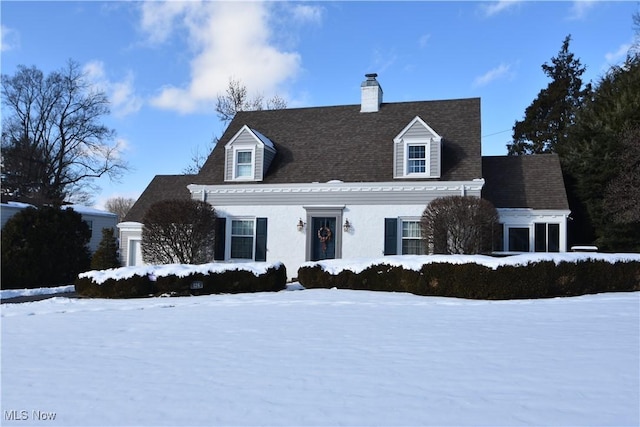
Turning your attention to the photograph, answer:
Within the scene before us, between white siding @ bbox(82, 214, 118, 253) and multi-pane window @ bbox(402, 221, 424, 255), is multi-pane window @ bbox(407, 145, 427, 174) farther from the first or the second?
white siding @ bbox(82, 214, 118, 253)

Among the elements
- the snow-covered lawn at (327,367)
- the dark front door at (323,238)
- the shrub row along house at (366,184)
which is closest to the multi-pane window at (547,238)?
the shrub row along house at (366,184)

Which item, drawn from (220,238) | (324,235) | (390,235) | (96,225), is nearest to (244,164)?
(220,238)

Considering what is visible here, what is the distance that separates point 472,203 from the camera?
14.9 metres

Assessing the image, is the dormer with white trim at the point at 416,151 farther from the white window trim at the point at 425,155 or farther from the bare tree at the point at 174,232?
the bare tree at the point at 174,232

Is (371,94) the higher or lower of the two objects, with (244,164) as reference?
higher

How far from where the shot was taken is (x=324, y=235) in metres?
17.9

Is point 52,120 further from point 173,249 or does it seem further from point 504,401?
point 504,401

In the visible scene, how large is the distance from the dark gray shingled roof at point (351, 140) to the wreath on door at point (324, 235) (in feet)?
6.31

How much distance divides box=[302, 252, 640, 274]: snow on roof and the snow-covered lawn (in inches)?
84.8

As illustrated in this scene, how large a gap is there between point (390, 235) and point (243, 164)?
672 cm

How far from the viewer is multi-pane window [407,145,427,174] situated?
1752 centimetres

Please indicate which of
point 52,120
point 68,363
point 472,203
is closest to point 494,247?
point 472,203

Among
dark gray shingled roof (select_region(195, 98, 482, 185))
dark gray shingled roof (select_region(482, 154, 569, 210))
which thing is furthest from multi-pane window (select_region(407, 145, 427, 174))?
dark gray shingled roof (select_region(482, 154, 569, 210))

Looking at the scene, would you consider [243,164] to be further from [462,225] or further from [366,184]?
[462,225]
